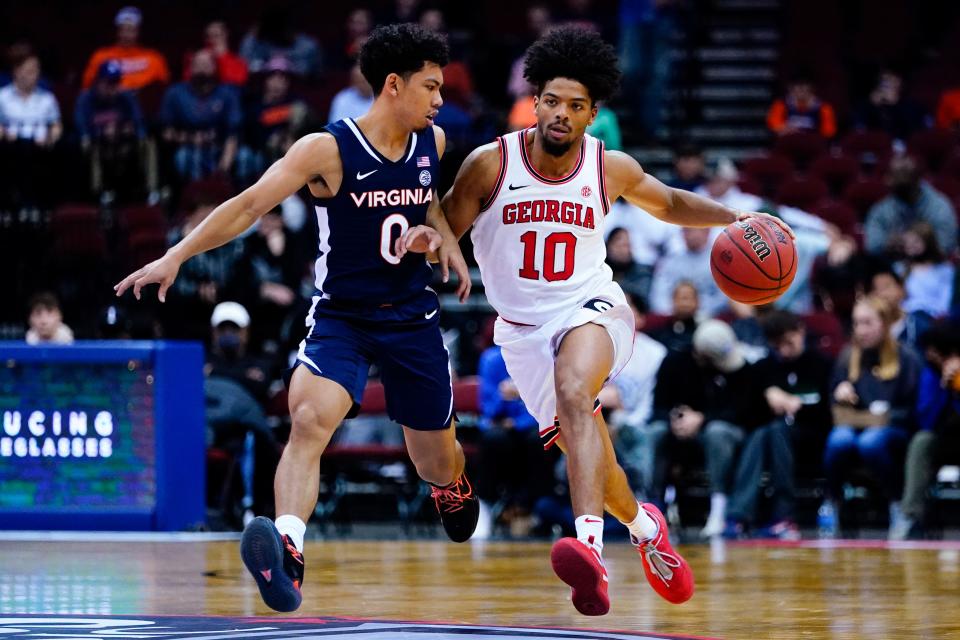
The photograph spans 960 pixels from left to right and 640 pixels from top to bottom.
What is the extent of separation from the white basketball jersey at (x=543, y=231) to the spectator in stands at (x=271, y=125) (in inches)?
267

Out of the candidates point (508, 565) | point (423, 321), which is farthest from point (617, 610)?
point (508, 565)

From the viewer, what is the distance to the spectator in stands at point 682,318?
1048 cm

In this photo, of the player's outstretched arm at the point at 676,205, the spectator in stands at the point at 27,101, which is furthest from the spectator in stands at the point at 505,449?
the spectator in stands at the point at 27,101

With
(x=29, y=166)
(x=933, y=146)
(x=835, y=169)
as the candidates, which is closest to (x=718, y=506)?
(x=835, y=169)

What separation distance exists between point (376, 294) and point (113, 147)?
7504 millimetres

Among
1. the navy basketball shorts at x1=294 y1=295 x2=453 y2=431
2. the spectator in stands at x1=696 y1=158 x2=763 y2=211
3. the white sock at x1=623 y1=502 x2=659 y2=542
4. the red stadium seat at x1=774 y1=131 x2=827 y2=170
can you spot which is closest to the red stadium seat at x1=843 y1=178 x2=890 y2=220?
the red stadium seat at x1=774 y1=131 x2=827 y2=170

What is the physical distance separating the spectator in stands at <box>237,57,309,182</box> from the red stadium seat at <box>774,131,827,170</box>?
408 centimetres

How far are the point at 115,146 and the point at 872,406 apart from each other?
6.12 m

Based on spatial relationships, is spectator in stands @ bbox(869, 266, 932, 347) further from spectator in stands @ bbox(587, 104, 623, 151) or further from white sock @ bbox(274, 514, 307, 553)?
white sock @ bbox(274, 514, 307, 553)

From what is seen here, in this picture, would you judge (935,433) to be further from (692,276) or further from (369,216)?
(369,216)

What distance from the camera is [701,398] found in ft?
33.2

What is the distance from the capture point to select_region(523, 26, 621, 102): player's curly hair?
5777 millimetres

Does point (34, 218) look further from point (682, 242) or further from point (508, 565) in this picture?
point (508, 565)

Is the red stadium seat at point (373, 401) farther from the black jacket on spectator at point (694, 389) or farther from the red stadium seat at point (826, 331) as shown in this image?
the red stadium seat at point (826, 331)
